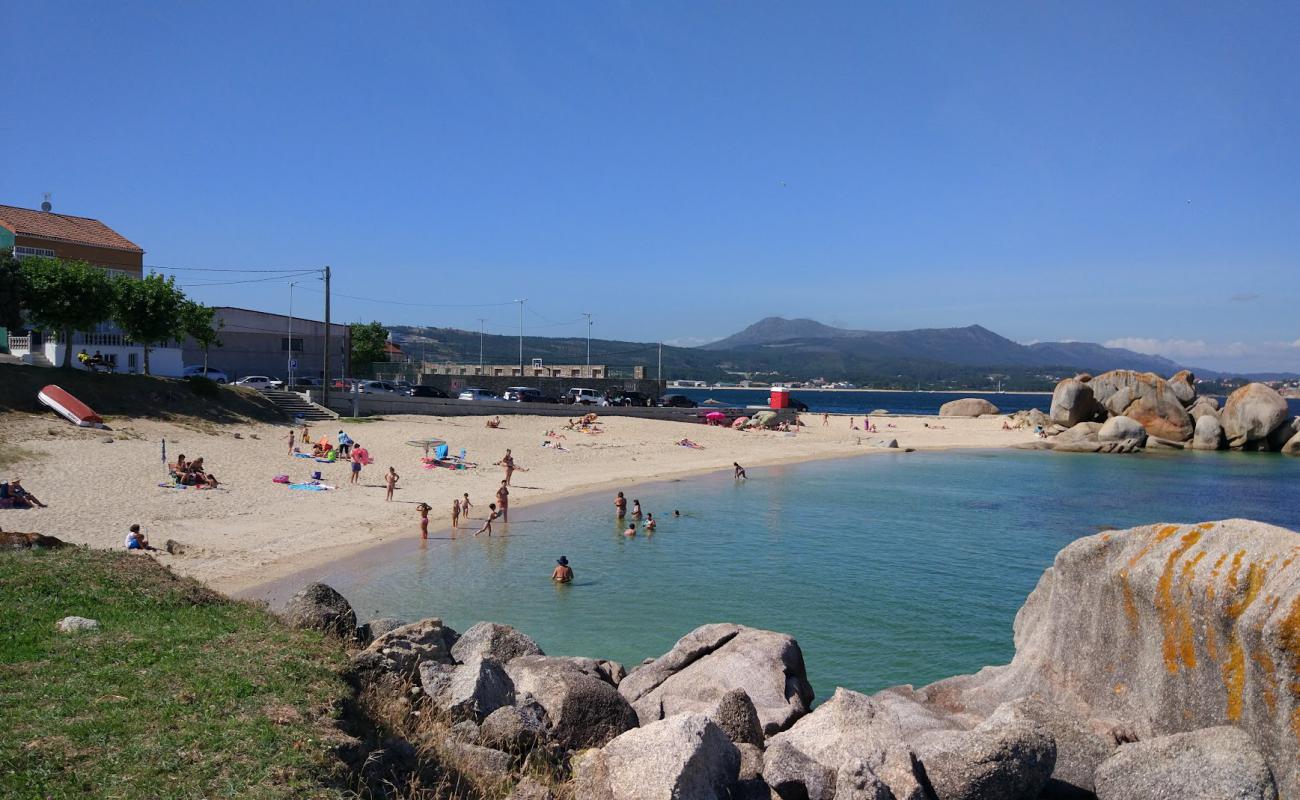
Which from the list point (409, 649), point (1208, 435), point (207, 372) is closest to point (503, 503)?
point (409, 649)

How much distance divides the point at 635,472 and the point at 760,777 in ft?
107

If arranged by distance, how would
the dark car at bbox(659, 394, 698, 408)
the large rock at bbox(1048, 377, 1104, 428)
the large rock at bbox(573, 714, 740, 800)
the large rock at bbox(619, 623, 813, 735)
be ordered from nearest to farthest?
the large rock at bbox(573, 714, 740, 800) → the large rock at bbox(619, 623, 813, 735) → the large rock at bbox(1048, 377, 1104, 428) → the dark car at bbox(659, 394, 698, 408)

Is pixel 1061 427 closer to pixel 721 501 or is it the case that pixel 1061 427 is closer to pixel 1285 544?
pixel 721 501

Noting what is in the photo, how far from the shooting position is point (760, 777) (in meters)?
7.80

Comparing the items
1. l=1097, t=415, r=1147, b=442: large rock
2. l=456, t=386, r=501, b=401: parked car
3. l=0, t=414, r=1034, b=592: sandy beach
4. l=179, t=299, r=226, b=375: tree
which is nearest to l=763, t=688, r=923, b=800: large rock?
l=0, t=414, r=1034, b=592: sandy beach

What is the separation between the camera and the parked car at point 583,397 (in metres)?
61.6

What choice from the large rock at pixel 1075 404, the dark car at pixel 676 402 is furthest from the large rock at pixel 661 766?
the large rock at pixel 1075 404

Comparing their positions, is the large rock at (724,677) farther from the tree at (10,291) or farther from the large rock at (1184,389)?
the large rock at (1184,389)

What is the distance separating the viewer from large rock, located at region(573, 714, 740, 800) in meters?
6.41

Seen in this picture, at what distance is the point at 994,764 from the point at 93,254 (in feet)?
185

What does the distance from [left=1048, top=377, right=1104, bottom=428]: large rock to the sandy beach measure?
21629 millimetres

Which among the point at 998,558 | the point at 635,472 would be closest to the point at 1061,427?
the point at 635,472

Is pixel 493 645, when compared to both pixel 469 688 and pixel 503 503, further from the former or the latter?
pixel 503 503

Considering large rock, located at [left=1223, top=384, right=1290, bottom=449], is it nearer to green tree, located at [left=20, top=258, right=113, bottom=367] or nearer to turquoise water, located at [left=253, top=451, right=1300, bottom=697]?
turquoise water, located at [left=253, top=451, right=1300, bottom=697]
